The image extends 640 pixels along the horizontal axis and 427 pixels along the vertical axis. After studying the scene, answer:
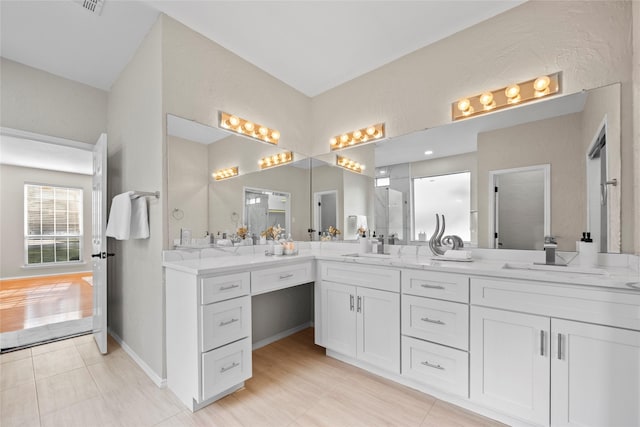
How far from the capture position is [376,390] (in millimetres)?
1802

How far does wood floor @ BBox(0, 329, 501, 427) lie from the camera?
153 cm

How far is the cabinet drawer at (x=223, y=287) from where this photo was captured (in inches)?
62.0

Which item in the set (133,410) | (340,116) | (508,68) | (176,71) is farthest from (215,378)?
(508,68)

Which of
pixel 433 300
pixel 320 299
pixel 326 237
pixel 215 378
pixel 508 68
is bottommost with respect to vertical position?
pixel 215 378

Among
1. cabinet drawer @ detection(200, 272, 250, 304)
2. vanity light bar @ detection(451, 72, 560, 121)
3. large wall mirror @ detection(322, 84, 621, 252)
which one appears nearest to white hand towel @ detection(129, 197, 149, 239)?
cabinet drawer @ detection(200, 272, 250, 304)

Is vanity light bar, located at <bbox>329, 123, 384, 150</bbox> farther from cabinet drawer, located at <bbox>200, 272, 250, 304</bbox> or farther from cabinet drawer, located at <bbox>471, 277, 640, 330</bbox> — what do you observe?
cabinet drawer, located at <bbox>200, 272, 250, 304</bbox>

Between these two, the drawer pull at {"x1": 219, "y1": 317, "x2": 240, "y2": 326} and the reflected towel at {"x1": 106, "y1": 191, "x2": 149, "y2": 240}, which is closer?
the drawer pull at {"x1": 219, "y1": 317, "x2": 240, "y2": 326}

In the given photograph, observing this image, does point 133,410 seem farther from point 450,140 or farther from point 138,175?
point 450,140

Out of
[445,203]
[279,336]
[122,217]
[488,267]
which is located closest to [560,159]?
[445,203]

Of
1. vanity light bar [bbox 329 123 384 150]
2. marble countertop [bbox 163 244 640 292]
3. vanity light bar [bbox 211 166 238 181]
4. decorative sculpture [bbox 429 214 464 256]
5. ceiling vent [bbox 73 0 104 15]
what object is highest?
ceiling vent [bbox 73 0 104 15]

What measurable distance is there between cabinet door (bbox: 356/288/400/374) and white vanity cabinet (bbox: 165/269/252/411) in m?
0.84

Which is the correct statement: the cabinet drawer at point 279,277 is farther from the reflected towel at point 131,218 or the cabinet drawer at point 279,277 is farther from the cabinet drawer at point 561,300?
the cabinet drawer at point 561,300

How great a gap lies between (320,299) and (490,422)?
1.32 m

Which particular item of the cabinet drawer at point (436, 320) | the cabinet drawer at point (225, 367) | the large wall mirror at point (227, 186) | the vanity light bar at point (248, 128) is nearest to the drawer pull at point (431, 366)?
the cabinet drawer at point (436, 320)
